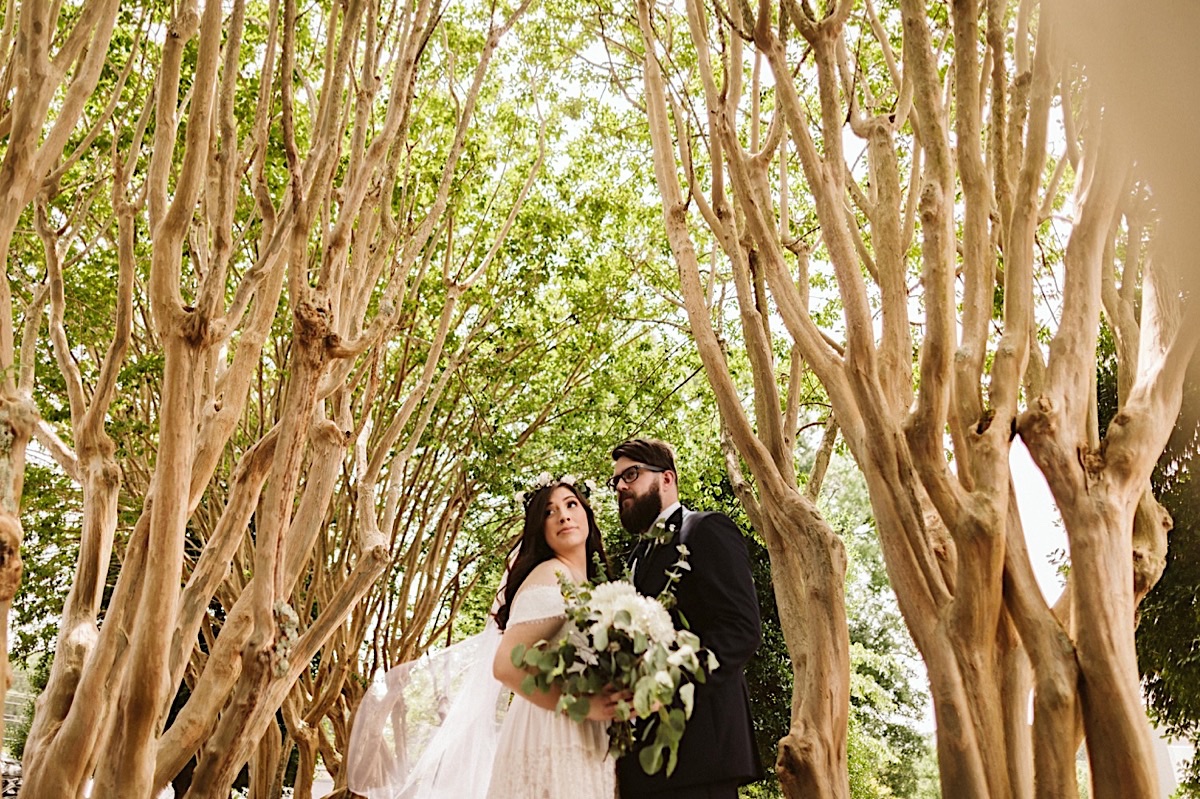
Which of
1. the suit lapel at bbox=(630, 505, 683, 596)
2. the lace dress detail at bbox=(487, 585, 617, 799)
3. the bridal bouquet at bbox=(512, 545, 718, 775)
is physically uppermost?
the suit lapel at bbox=(630, 505, 683, 596)

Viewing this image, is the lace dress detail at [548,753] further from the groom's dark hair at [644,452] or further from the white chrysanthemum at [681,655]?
the groom's dark hair at [644,452]

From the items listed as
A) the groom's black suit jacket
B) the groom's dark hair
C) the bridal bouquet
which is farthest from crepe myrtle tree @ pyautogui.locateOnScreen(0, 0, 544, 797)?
the groom's black suit jacket

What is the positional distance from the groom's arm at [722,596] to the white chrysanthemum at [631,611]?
0.25m

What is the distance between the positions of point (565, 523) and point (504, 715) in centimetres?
82

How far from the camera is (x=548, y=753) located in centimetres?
340

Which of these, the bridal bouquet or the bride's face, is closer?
the bridal bouquet

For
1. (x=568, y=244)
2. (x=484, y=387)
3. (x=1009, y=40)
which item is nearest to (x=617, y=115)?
(x=568, y=244)

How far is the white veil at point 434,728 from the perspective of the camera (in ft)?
12.8

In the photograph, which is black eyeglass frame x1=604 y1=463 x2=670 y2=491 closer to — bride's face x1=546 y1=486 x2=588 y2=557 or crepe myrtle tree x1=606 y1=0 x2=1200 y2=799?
bride's face x1=546 y1=486 x2=588 y2=557

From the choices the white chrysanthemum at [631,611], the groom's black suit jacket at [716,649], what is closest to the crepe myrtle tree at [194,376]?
the white chrysanthemum at [631,611]

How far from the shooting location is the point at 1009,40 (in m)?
7.26

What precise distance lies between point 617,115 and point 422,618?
5.71 m

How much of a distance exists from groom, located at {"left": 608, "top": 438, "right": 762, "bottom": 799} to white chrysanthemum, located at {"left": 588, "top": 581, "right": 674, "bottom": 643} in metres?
0.26

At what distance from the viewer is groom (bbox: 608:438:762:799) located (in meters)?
3.39
